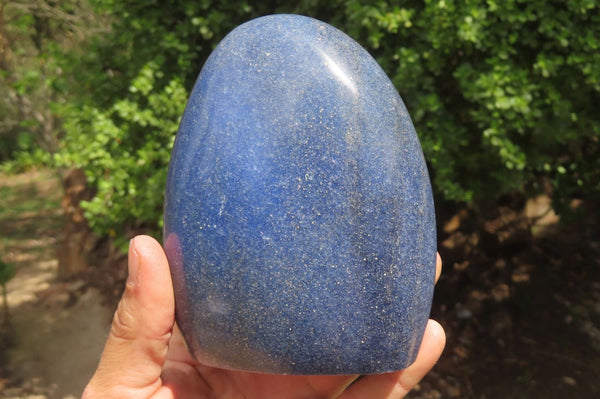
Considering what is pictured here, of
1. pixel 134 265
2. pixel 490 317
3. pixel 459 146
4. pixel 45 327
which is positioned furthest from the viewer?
pixel 45 327

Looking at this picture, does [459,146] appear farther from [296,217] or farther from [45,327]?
[45,327]

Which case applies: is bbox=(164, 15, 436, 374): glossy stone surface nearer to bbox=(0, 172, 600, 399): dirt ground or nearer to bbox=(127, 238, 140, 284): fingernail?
bbox=(127, 238, 140, 284): fingernail

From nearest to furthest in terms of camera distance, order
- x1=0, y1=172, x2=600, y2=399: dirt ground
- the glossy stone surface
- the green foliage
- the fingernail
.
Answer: the glossy stone surface < the fingernail < the green foliage < x1=0, y1=172, x2=600, y2=399: dirt ground

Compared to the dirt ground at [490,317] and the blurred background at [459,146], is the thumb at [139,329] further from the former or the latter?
the dirt ground at [490,317]

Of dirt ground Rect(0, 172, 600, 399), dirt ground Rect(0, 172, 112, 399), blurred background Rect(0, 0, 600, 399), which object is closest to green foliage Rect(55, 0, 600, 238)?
blurred background Rect(0, 0, 600, 399)

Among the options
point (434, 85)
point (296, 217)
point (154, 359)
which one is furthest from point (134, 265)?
point (434, 85)

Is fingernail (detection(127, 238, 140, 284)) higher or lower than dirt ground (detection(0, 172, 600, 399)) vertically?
higher
